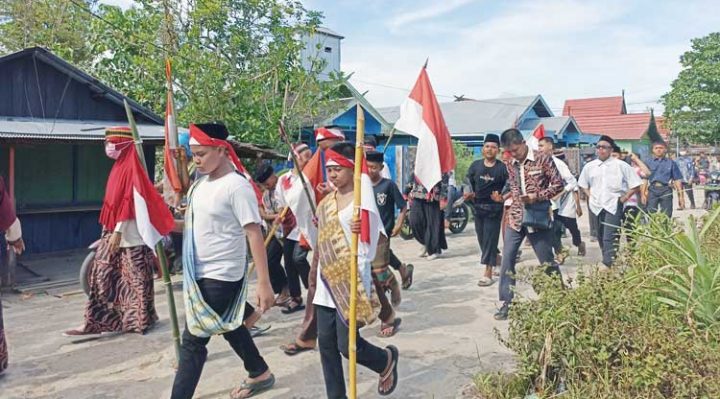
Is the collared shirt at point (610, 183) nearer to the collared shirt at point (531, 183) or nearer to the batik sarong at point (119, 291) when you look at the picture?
the collared shirt at point (531, 183)

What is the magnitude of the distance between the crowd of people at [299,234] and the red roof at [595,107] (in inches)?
1301

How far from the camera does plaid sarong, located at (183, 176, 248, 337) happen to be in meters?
3.49

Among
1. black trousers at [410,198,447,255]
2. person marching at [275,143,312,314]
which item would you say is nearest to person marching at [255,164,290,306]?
person marching at [275,143,312,314]

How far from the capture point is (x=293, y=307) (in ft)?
20.2

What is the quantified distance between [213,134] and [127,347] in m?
2.46

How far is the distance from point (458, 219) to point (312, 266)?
854 cm

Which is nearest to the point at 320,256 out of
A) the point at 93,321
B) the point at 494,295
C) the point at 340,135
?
the point at 340,135

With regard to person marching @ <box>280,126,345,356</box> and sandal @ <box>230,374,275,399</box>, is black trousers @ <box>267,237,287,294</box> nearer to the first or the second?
person marching @ <box>280,126,345,356</box>

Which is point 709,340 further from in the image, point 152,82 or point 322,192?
point 152,82

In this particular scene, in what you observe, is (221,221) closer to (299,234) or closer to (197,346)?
(197,346)

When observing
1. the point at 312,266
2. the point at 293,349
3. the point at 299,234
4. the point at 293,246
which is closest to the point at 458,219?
the point at 293,246

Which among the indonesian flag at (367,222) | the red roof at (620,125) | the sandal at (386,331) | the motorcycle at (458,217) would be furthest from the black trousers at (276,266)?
the red roof at (620,125)

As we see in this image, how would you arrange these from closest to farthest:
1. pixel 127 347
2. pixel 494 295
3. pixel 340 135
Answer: pixel 127 347, pixel 340 135, pixel 494 295

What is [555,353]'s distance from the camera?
10.9ft
